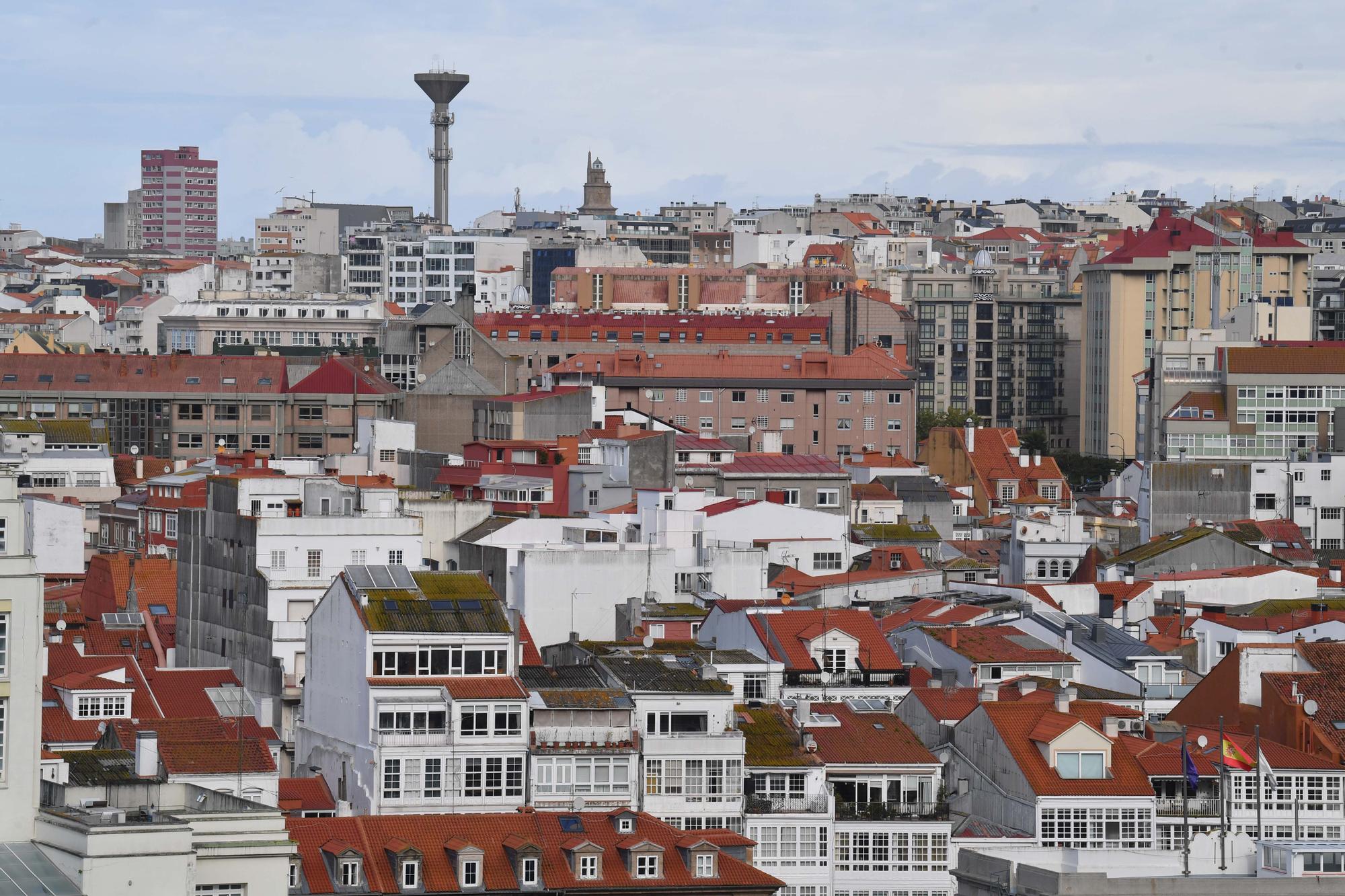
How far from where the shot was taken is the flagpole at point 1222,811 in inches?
2248

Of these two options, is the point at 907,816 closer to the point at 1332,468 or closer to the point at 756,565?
the point at 756,565

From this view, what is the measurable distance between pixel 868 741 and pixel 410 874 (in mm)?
13700

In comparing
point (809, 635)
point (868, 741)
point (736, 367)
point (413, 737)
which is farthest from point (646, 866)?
point (736, 367)

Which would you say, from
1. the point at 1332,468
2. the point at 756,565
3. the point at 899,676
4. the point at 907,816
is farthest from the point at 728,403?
the point at 907,816

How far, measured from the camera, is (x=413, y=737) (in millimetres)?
60062

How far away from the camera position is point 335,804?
60.4m

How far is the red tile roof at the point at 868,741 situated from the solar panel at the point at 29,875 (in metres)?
26.3

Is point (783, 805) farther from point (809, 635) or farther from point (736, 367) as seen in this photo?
point (736, 367)

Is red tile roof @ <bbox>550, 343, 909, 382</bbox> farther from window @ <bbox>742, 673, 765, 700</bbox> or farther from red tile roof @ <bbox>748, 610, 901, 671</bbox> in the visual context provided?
window @ <bbox>742, 673, 765, 700</bbox>

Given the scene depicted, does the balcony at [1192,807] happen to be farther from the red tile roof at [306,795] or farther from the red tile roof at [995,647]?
the red tile roof at [306,795]

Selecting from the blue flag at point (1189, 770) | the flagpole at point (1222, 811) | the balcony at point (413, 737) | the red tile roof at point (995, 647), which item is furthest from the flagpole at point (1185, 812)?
the balcony at point (413, 737)

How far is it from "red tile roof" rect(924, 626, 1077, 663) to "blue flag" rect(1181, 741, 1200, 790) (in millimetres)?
11704

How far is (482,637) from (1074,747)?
466 inches

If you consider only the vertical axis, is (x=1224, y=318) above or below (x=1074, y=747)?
above
